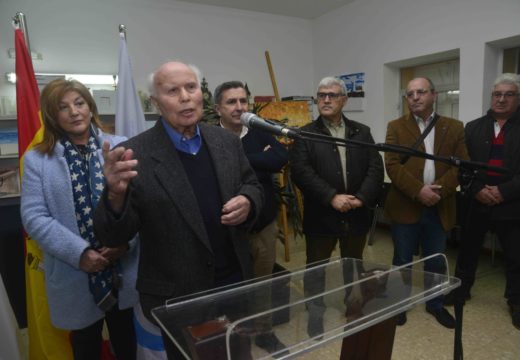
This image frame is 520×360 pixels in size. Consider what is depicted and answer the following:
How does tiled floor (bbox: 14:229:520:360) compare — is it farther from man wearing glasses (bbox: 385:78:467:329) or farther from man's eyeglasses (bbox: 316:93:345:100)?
man's eyeglasses (bbox: 316:93:345:100)

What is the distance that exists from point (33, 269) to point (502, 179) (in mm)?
2942

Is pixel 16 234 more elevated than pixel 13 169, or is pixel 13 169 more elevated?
pixel 13 169

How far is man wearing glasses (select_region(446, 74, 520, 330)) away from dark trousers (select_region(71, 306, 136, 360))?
2009 millimetres

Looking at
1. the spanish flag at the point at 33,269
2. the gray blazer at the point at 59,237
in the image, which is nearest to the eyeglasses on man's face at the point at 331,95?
the gray blazer at the point at 59,237

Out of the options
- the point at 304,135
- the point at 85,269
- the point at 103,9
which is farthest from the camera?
the point at 103,9

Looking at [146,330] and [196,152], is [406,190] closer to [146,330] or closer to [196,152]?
[196,152]

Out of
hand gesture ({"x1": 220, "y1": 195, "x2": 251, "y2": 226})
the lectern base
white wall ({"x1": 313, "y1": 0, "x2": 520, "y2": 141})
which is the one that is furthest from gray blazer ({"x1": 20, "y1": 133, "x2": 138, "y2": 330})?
white wall ({"x1": 313, "y1": 0, "x2": 520, "y2": 141})

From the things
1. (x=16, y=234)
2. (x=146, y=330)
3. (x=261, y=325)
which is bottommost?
(x=146, y=330)

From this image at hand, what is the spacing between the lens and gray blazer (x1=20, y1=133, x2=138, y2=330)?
4.58 feet

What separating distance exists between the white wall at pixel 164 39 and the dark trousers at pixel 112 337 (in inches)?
Result: 124

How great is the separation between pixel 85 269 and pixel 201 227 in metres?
0.63

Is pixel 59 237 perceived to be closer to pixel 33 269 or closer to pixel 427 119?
pixel 33 269

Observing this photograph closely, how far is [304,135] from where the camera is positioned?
1086 millimetres

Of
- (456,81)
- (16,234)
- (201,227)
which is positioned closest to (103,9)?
(16,234)
